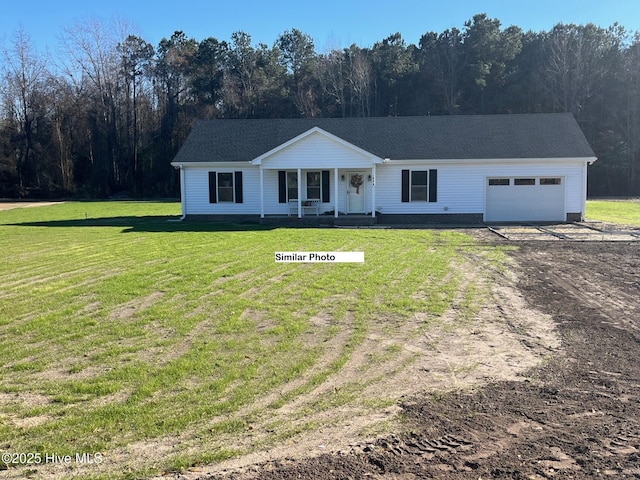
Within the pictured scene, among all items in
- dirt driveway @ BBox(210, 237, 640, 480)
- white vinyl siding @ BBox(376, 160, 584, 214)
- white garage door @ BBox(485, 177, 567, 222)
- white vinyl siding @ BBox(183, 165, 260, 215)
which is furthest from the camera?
white vinyl siding @ BBox(183, 165, 260, 215)

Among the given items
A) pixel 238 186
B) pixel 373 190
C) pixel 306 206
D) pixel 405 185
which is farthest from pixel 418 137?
pixel 238 186

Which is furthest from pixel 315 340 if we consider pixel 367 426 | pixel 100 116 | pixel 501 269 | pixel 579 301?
pixel 100 116

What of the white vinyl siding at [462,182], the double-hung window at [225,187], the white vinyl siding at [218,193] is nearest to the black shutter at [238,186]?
the double-hung window at [225,187]

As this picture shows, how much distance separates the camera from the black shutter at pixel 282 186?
2261 centimetres

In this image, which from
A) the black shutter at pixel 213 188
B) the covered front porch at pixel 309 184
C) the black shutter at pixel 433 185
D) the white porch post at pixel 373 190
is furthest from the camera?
the black shutter at pixel 213 188

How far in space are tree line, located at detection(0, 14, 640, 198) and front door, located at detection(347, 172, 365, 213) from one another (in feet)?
102

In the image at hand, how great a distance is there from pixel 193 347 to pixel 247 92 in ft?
164

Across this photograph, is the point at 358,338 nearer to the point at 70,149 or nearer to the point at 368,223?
the point at 368,223

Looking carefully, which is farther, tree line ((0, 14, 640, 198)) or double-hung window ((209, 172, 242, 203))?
tree line ((0, 14, 640, 198))

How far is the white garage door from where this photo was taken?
22125mm

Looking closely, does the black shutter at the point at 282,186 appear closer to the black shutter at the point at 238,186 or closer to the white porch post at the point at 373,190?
the black shutter at the point at 238,186

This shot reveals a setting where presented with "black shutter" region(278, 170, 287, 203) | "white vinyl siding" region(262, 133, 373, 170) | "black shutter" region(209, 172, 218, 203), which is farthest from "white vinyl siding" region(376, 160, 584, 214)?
"black shutter" region(209, 172, 218, 203)

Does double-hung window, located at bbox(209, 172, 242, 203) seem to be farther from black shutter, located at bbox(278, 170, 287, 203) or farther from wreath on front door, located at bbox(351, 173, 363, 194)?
wreath on front door, located at bbox(351, 173, 363, 194)

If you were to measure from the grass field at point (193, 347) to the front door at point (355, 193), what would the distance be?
10965mm
